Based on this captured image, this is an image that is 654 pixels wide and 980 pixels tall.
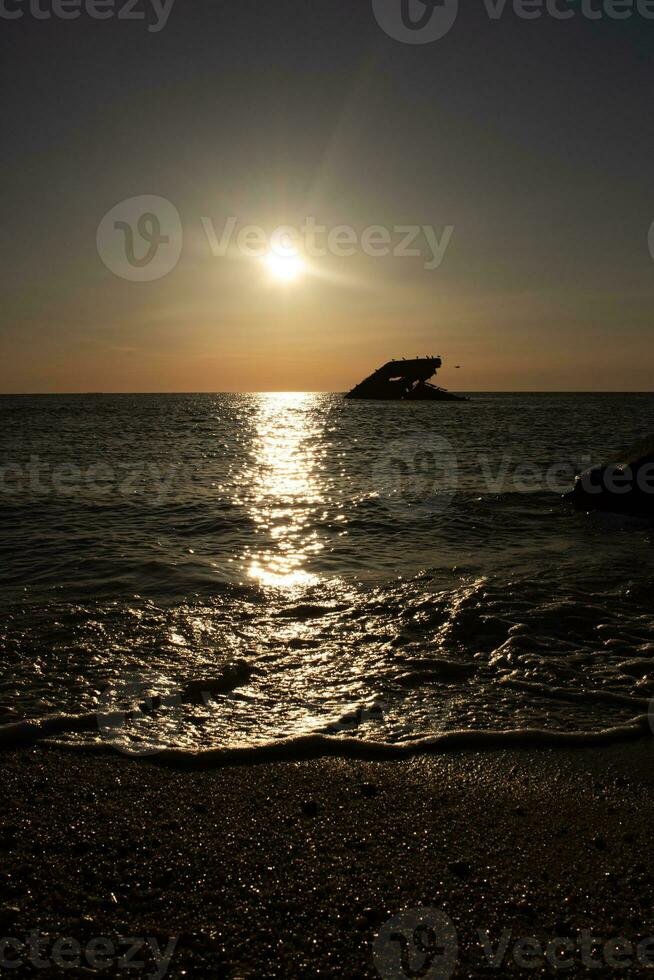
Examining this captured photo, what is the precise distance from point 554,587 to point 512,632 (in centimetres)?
160

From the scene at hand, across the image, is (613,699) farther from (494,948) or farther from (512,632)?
(494,948)

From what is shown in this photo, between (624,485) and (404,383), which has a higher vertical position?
(404,383)

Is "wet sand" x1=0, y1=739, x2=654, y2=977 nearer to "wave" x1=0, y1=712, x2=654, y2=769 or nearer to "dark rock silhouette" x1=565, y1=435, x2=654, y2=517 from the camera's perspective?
"wave" x1=0, y1=712, x2=654, y2=769

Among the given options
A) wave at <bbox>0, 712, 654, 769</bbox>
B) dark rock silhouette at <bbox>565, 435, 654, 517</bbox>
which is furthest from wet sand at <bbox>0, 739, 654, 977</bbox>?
dark rock silhouette at <bbox>565, 435, 654, 517</bbox>

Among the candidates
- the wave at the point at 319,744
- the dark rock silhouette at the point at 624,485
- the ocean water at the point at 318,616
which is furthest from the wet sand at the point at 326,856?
the dark rock silhouette at the point at 624,485

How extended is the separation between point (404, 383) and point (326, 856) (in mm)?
85850

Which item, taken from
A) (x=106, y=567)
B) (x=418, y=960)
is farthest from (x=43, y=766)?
(x=106, y=567)

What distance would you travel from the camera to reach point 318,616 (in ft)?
18.7

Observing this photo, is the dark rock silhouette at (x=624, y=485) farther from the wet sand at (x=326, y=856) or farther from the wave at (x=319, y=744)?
the wet sand at (x=326, y=856)

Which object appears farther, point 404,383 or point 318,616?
point 404,383

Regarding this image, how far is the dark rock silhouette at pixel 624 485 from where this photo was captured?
1058 centimetres

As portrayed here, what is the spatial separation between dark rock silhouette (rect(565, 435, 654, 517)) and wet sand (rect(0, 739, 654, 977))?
330 inches

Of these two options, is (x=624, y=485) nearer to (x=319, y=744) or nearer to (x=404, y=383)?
(x=319, y=744)

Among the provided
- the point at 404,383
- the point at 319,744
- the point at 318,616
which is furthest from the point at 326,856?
the point at 404,383
